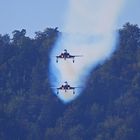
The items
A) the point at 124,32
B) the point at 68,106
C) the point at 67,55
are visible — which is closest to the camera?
the point at 67,55

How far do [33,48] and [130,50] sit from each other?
14.3m

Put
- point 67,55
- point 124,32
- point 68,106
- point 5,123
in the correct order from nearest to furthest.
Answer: point 67,55
point 5,123
point 68,106
point 124,32

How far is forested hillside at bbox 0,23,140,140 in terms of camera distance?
442 ft

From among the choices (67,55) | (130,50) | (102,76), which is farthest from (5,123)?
(67,55)

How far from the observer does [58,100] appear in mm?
145125

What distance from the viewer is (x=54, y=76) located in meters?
150

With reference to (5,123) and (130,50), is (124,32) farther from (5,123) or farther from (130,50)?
(5,123)

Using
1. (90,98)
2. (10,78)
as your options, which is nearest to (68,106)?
(90,98)

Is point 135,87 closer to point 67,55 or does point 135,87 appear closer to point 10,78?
point 10,78

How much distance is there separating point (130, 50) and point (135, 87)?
37.6 feet

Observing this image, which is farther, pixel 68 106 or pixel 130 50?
pixel 130 50

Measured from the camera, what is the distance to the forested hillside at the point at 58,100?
5305 inches

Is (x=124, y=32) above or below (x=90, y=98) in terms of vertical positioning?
above

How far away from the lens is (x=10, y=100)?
147250 millimetres
